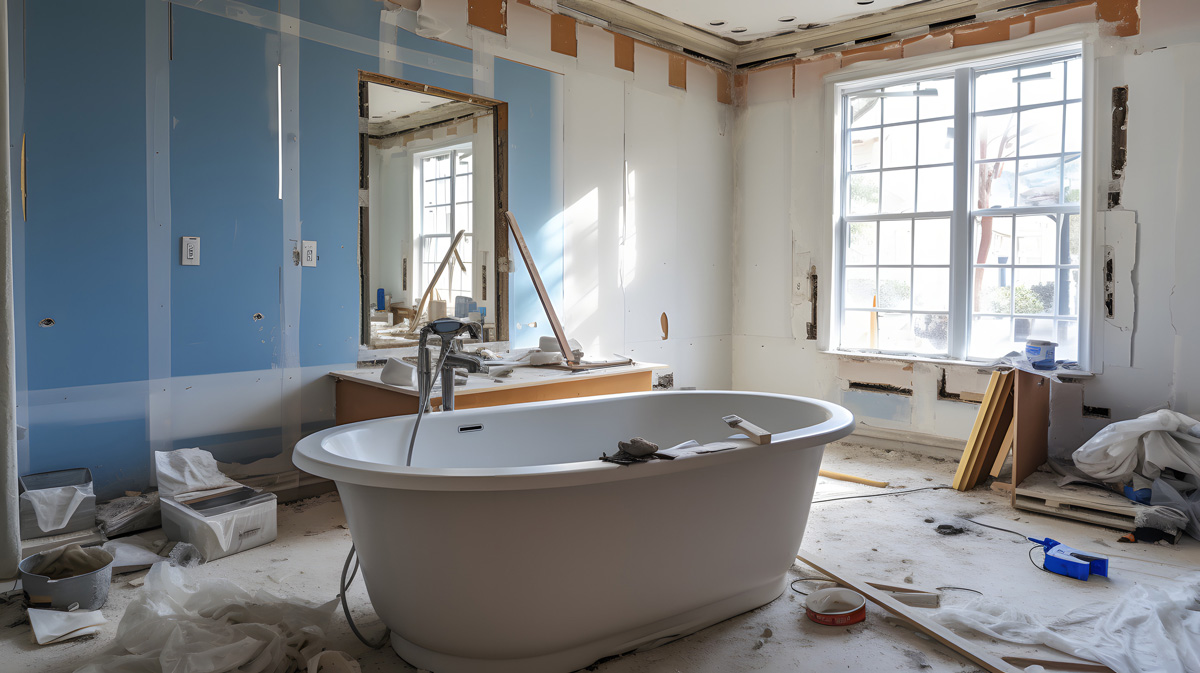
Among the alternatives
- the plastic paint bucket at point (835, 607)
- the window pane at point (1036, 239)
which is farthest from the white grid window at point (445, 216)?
the window pane at point (1036, 239)

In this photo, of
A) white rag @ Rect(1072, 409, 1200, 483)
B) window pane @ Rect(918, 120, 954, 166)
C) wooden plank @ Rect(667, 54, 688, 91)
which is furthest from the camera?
wooden plank @ Rect(667, 54, 688, 91)

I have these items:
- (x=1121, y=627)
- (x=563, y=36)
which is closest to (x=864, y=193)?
(x=563, y=36)

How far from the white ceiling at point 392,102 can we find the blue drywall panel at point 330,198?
9 cm

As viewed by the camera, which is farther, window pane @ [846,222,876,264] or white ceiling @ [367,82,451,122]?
window pane @ [846,222,876,264]

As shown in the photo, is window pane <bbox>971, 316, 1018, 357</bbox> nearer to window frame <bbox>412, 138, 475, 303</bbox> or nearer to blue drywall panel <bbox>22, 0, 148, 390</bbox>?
window frame <bbox>412, 138, 475, 303</bbox>

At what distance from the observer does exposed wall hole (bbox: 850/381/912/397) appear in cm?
446

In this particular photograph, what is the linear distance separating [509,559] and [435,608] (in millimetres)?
244

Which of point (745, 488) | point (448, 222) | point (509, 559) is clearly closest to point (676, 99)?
point (448, 222)

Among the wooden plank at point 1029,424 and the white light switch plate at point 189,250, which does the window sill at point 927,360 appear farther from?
the white light switch plate at point 189,250

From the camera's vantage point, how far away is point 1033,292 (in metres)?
4.02

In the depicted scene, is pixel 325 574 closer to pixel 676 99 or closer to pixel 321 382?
pixel 321 382

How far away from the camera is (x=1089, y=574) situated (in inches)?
101

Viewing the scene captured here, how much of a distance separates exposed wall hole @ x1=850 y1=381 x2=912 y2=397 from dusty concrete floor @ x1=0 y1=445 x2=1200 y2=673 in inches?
30.5

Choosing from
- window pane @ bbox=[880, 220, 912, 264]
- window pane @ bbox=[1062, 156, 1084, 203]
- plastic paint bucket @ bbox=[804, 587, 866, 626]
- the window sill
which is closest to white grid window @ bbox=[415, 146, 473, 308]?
plastic paint bucket @ bbox=[804, 587, 866, 626]
